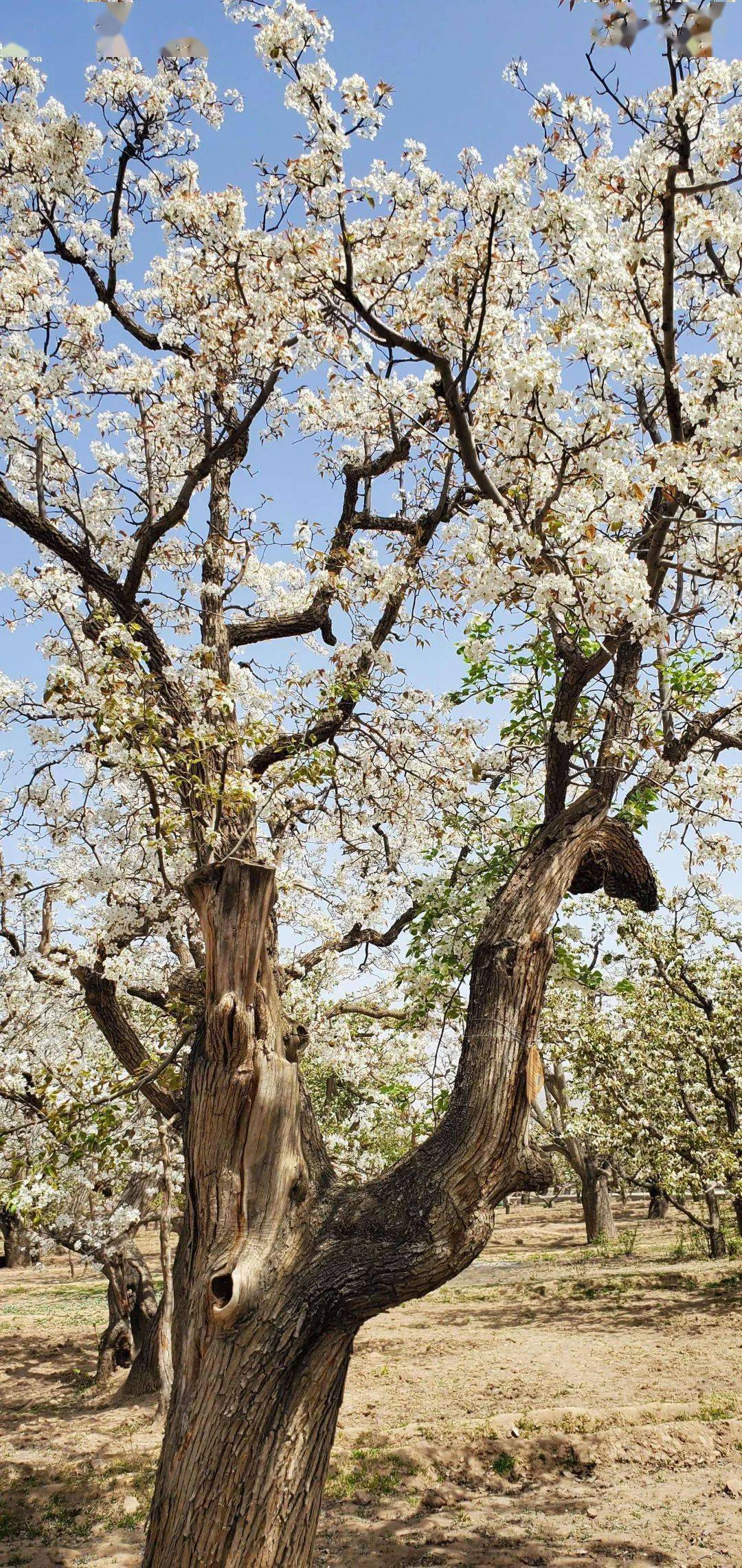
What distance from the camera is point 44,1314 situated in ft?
60.9

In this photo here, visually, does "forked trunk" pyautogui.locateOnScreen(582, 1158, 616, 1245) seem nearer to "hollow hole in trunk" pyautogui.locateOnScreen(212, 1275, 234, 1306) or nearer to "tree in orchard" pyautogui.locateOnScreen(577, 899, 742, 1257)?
"tree in orchard" pyautogui.locateOnScreen(577, 899, 742, 1257)

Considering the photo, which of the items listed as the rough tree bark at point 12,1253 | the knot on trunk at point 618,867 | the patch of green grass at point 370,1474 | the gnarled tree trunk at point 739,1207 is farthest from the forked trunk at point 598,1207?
the rough tree bark at point 12,1253

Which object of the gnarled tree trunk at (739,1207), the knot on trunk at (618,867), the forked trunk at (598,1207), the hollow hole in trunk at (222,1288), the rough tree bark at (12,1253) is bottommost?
the rough tree bark at (12,1253)

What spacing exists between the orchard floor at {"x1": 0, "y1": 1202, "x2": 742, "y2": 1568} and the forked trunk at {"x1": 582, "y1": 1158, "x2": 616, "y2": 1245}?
255 inches

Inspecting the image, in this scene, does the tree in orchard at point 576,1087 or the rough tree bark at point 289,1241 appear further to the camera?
the tree in orchard at point 576,1087

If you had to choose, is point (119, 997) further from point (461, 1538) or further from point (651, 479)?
point (651, 479)

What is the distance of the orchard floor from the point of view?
604 centimetres

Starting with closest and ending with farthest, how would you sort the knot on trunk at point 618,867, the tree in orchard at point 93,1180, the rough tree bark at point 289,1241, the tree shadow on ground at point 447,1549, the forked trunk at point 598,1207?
the rough tree bark at point 289,1241 → the knot on trunk at point 618,867 → the tree shadow on ground at point 447,1549 → the tree in orchard at point 93,1180 → the forked trunk at point 598,1207

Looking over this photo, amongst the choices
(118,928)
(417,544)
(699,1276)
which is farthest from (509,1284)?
(417,544)

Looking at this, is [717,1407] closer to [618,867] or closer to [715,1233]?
→ [618,867]

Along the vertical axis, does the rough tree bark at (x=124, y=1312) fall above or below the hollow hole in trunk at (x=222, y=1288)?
below

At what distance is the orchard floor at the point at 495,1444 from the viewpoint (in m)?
6.04

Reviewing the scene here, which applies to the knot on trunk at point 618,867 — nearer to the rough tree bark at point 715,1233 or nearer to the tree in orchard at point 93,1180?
the tree in orchard at point 93,1180

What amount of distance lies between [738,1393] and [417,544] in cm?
825
